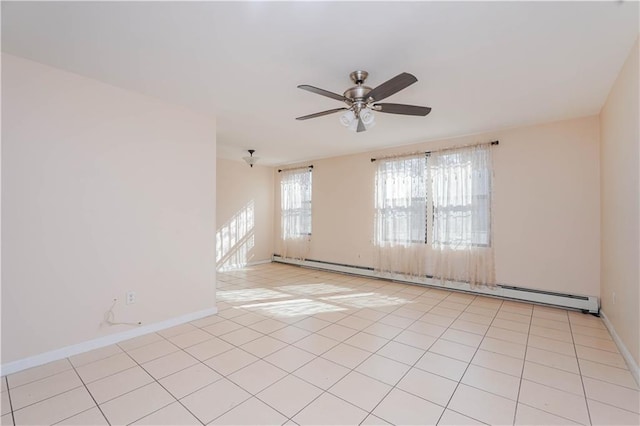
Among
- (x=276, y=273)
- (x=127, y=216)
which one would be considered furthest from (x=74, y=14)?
(x=276, y=273)

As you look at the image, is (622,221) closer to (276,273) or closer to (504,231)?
(504,231)

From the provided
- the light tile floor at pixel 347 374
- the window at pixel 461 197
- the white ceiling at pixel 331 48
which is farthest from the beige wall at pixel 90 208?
the window at pixel 461 197

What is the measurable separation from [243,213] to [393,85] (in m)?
5.23

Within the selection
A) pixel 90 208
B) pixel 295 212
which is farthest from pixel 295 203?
pixel 90 208

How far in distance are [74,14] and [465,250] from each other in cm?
487

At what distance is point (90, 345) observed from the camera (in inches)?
100

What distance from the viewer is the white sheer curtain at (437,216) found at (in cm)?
419

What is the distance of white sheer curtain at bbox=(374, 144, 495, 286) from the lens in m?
4.19

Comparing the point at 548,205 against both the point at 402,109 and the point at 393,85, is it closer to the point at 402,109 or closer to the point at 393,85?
the point at 402,109

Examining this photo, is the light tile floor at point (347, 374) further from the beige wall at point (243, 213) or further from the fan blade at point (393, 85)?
the beige wall at point (243, 213)

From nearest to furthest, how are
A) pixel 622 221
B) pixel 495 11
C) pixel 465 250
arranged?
1. pixel 495 11
2. pixel 622 221
3. pixel 465 250

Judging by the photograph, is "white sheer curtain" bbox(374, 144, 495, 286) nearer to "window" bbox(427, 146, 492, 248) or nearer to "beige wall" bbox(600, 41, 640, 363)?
"window" bbox(427, 146, 492, 248)

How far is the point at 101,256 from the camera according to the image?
2.63 metres

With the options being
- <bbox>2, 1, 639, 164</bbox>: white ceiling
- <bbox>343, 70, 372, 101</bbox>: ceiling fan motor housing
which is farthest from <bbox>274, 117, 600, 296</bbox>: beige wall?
<bbox>343, 70, 372, 101</bbox>: ceiling fan motor housing
